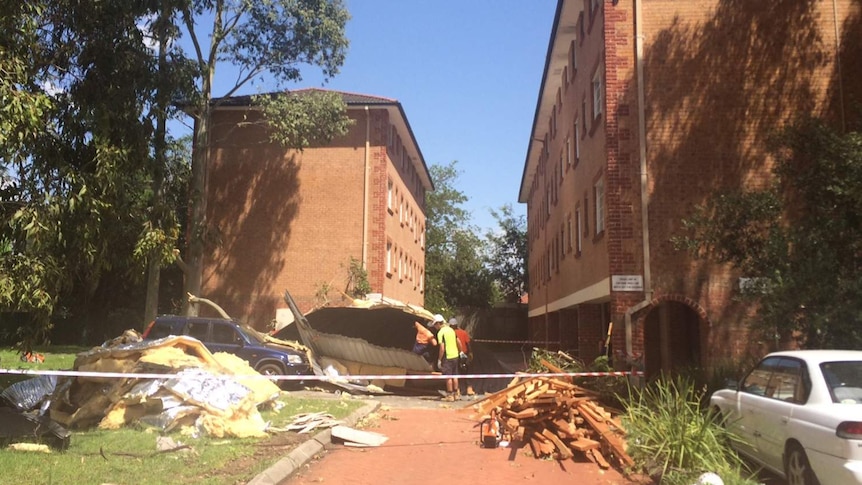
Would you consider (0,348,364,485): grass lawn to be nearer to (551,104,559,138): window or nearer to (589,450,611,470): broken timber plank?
(589,450,611,470): broken timber plank

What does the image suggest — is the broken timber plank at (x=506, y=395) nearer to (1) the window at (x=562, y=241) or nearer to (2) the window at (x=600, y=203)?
(2) the window at (x=600, y=203)

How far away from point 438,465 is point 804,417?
13.2 ft

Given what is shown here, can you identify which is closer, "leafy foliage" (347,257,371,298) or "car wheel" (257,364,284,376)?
"car wheel" (257,364,284,376)

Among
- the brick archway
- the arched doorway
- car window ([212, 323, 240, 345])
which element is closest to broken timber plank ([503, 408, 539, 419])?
the brick archway

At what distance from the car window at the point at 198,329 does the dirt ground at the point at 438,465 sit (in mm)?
7482

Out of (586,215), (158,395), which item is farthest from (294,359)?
(586,215)

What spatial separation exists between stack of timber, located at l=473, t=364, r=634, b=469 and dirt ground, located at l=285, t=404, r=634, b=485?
0.51 ft

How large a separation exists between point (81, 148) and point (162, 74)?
199 centimetres

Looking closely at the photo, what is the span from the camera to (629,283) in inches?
547

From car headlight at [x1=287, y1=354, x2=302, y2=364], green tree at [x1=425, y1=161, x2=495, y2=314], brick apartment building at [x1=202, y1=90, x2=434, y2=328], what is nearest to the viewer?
car headlight at [x1=287, y1=354, x2=302, y2=364]

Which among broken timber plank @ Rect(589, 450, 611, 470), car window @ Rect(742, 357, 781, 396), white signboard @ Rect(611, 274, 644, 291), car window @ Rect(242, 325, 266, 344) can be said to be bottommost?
broken timber plank @ Rect(589, 450, 611, 470)

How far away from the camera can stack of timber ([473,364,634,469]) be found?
27.1 feet

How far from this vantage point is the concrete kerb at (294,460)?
22.0 feet

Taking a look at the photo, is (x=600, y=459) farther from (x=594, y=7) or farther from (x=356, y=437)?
(x=594, y=7)
